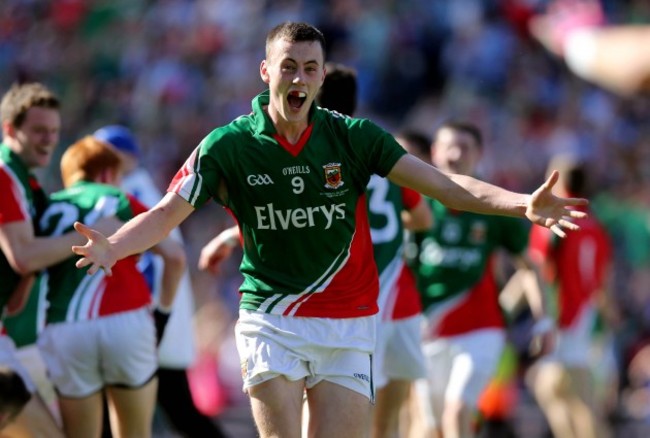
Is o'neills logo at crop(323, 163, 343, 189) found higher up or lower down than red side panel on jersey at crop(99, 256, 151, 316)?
higher up

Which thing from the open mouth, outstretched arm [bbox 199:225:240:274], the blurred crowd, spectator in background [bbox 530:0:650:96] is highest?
the blurred crowd

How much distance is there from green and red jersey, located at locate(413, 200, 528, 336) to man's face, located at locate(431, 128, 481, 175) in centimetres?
32

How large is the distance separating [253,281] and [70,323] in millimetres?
1570

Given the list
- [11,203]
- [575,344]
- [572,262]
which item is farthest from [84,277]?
[575,344]

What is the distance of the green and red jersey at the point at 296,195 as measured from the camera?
6.08 meters

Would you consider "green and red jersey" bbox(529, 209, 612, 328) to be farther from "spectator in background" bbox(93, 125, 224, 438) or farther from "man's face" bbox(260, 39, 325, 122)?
"man's face" bbox(260, 39, 325, 122)

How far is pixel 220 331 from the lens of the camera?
1630 centimetres

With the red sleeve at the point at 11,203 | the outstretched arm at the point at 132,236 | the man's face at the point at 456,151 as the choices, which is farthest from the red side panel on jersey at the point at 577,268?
the outstretched arm at the point at 132,236

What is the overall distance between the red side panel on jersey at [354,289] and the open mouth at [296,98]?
567mm

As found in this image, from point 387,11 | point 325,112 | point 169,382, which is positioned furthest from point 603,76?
point 387,11

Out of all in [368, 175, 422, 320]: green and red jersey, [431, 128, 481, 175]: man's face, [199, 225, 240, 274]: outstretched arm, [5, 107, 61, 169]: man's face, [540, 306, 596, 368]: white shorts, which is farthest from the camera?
[540, 306, 596, 368]: white shorts

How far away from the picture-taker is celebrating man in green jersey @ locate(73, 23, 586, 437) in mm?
6027

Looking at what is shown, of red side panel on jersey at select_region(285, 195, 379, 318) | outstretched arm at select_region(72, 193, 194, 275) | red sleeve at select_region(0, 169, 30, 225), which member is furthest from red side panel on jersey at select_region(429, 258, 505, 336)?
outstretched arm at select_region(72, 193, 194, 275)

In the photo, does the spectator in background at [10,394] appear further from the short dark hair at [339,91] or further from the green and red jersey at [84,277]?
the short dark hair at [339,91]
